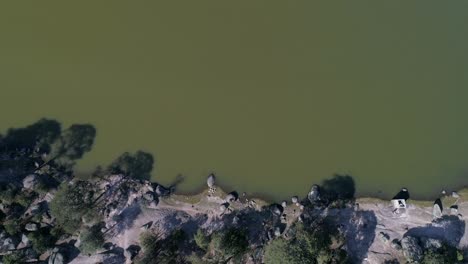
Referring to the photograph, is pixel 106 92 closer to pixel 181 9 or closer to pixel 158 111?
pixel 158 111

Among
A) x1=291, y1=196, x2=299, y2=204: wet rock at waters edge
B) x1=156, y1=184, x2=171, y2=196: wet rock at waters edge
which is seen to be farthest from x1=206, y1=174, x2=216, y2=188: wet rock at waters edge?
x1=291, y1=196, x2=299, y2=204: wet rock at waters edge

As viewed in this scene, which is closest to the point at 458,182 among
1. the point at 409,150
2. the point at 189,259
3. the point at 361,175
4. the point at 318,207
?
the point at 409,150

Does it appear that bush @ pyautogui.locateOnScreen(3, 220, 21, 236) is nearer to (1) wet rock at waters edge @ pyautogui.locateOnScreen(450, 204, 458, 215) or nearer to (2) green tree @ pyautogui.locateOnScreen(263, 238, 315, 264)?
(2) green tree @ pyautogui.locateOnScreen(263, 238, 315, 264)

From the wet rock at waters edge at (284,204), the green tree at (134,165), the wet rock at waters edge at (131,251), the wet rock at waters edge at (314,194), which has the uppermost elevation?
the green tree at (134,165)

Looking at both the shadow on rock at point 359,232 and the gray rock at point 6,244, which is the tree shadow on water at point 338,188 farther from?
the gray rock at point 6,244

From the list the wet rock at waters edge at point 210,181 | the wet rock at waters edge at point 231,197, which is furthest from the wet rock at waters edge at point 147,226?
the wet rock at waters edge at point 231,197
